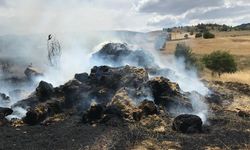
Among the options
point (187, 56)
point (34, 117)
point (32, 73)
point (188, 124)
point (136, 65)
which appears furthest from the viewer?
point (187, 56)

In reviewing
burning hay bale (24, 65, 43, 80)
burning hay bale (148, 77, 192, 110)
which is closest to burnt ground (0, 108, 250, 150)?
burning hay bale (148, 77, 192, 110)

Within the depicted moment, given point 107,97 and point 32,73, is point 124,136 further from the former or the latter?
point 32,73

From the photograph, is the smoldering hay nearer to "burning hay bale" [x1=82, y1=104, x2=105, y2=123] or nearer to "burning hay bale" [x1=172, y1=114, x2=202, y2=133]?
"burning hay bale" [x1=172, y1=114, x2=202, y2=133]

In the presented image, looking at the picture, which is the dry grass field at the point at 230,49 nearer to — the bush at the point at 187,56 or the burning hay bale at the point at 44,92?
the bush at the point at 187,56

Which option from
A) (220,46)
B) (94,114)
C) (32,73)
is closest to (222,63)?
(32,73)

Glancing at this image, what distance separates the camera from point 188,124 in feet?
102

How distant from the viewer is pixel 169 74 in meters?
47.5

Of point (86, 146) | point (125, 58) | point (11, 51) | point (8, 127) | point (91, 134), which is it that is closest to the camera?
point (86, 146)

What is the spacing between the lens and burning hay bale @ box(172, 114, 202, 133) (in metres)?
30.9

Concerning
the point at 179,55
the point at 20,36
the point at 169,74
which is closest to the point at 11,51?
the point at 20,36

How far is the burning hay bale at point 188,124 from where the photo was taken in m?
30.9

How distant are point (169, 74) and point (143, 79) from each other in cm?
850

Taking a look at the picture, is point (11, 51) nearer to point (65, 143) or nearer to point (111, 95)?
point (111, 95)

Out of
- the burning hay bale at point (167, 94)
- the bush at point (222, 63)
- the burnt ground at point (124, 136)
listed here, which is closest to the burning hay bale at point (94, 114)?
the burnt ground at point (124, 136)
